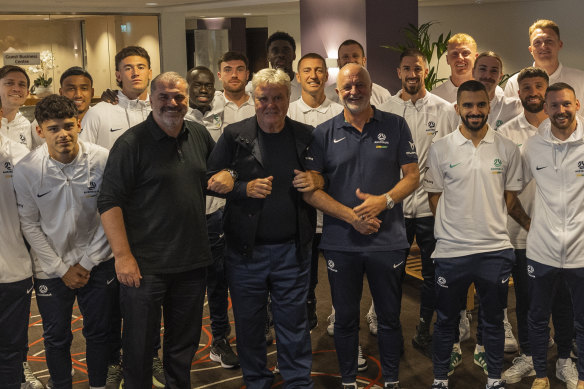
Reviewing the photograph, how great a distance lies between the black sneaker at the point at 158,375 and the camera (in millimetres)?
4160

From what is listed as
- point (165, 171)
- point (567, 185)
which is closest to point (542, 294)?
point (567, 185)

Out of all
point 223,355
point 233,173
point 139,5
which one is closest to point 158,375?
point 223,355

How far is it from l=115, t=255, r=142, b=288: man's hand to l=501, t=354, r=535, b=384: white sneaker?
228cm

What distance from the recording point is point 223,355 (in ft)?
14.7

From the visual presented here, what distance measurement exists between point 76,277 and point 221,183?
884 millimetres

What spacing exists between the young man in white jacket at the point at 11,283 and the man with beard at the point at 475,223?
2196 millimetres

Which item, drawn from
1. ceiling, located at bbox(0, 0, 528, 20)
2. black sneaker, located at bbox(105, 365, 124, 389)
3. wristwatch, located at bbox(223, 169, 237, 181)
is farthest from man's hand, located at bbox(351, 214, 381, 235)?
ceiling, located at bbox(0, 0, 528, 20)

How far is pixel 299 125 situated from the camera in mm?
3760

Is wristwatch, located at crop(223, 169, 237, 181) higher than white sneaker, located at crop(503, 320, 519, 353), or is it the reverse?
wristwatch, located at crop(223, 169, 237, 181)

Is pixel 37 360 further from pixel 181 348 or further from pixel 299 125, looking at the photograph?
pixel 299 125

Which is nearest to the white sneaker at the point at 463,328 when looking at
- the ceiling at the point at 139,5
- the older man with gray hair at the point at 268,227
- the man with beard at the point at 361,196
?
the man with beard at the point at 361,196

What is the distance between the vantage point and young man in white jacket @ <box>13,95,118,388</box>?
138 inches

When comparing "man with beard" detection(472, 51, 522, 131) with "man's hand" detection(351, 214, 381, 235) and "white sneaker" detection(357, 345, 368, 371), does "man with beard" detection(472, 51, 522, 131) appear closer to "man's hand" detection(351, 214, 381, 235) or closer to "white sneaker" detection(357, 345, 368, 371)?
"man's hand" detection(351, 214, 381, 235)

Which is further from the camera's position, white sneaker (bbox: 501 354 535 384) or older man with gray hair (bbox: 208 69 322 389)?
white sneaker (bbox: 501 354 535 384)
